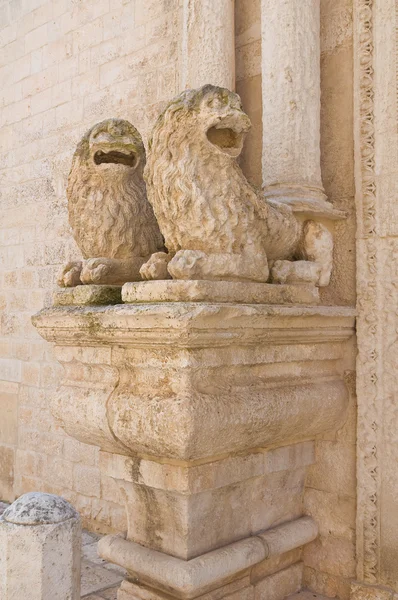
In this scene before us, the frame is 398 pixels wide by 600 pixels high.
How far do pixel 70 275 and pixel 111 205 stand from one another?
32 centimetres

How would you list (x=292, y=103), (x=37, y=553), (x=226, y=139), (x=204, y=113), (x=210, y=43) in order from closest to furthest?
(x=37, y=553) → (x=204, y=113) → (x=226, y=139) → (x=292, y=103) → (x=210, y=43)

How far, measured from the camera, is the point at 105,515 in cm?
340

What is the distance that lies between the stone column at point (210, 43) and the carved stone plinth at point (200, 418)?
1.35m

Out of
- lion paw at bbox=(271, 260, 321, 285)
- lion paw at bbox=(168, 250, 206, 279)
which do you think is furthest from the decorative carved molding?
lion paw at bbox=(168, 250, 206, 279)

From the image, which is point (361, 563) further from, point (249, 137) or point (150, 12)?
point (150, 12)

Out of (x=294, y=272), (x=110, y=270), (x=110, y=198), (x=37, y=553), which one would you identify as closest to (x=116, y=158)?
(x=110, y=198)

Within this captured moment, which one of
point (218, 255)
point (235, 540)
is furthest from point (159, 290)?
point (235, 540)

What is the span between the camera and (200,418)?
5.83 ft

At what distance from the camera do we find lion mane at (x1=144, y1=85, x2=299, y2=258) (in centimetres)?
200

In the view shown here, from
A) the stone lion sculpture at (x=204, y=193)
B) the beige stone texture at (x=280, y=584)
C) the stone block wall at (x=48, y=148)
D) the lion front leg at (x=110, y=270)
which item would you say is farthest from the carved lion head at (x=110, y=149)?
the beige stone texture at (x=280, y=584)

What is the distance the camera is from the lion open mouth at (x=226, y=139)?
2.09 m

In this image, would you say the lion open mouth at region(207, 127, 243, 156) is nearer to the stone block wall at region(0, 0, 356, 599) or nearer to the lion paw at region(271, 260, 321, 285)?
the lion paw at region(271, 260, 321, 285)

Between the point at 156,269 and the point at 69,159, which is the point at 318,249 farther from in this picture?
the point at 69,159

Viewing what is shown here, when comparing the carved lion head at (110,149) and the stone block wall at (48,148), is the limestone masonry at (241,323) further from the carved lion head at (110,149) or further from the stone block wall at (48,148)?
the stone block wall at (48,148)
